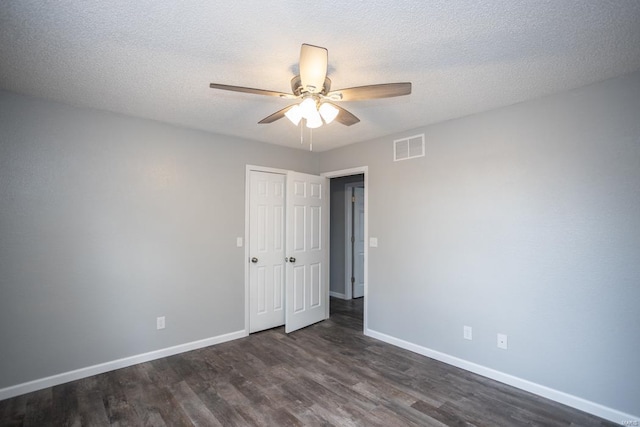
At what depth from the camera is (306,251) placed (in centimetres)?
426

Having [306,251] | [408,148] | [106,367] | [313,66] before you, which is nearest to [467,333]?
[408,148]

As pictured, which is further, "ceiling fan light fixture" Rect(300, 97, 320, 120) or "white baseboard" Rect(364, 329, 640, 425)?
"white baseboard" Rect(364, 329, 640, 425)

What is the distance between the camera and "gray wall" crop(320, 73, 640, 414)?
221cm

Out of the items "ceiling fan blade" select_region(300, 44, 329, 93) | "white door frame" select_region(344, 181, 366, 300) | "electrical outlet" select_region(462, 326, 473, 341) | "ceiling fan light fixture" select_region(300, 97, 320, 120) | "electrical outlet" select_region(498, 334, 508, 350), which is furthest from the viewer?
"white door frame" select_region(344, 181, 366, 300)

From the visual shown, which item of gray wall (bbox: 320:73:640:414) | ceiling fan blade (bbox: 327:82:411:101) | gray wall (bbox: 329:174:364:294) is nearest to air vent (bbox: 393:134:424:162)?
gray wall (bbox: 320:73:640:414)

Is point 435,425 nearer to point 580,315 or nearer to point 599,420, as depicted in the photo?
point 599,420

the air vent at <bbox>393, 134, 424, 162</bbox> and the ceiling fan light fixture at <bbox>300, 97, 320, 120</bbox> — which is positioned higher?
the air vent at <bbox>393, 134, 424, 162</bbox>

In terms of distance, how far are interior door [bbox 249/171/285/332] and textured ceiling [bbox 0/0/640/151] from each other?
1.47 m

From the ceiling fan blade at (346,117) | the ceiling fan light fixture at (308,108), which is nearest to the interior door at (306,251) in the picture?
the ceiling fan blade at (346,117)

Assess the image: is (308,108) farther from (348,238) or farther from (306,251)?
(348,238)

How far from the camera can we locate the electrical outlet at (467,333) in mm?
2967

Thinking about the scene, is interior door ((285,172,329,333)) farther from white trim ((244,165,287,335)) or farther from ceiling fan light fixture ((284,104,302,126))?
ceiling fan light fixture ((284,104,302,126))

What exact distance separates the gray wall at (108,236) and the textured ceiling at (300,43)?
0.41m

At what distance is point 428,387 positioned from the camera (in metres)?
2.64
